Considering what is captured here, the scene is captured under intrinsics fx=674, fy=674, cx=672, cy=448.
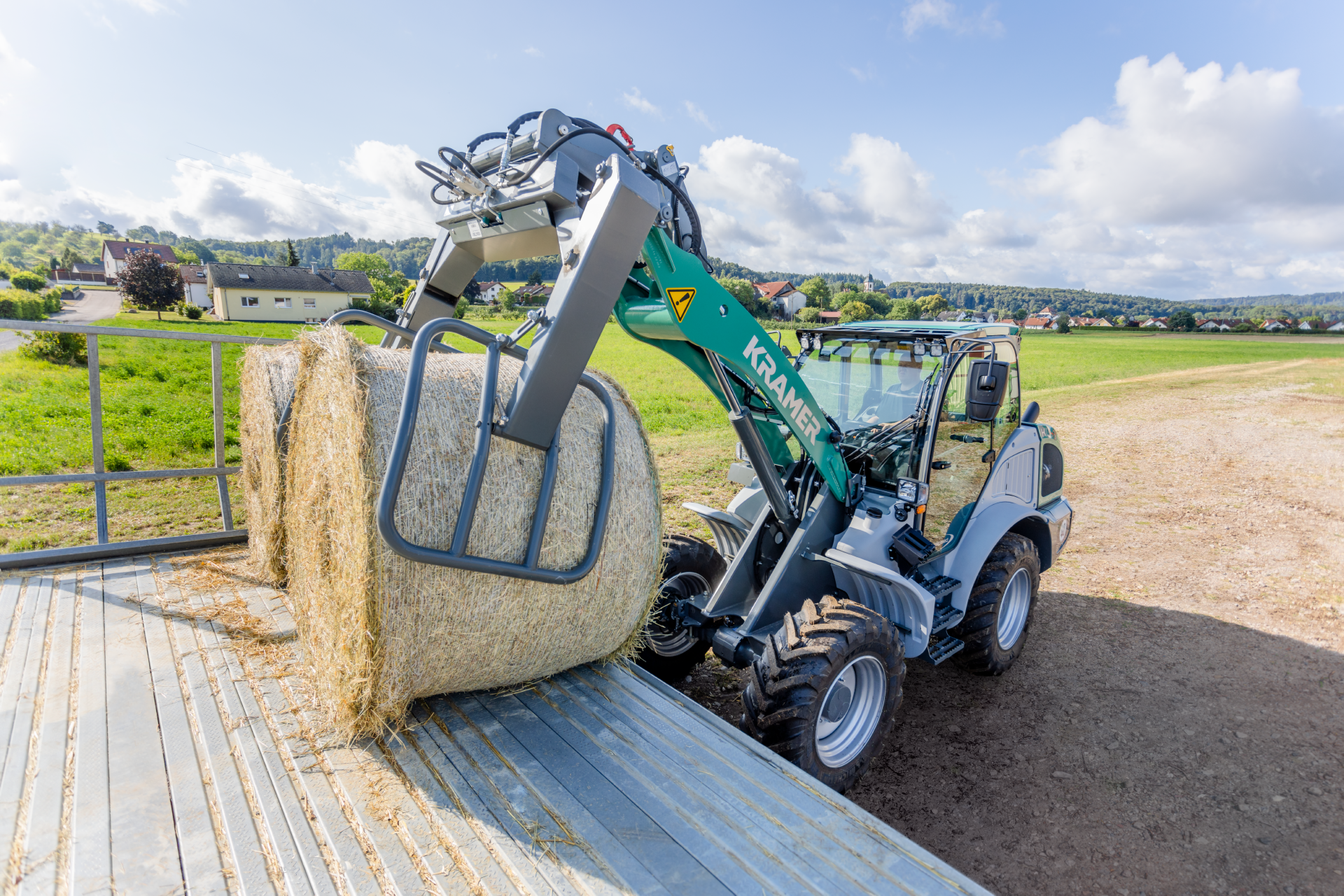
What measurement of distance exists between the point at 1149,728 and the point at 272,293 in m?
52.7

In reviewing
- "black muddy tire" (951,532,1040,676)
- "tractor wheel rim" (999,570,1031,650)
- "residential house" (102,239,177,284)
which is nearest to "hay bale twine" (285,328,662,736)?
"black muddy tire" (951,532,1040,676)

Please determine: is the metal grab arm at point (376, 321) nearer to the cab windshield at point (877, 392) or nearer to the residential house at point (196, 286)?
the cab windshield at point (877, 392)

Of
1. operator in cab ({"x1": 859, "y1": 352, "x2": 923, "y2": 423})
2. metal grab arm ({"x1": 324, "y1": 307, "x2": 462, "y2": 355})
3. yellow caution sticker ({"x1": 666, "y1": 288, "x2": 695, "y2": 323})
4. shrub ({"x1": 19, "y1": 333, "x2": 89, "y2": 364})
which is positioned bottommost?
shrub ({"x1": 19, "y1": 333, "x2": 89, "y2": 364})

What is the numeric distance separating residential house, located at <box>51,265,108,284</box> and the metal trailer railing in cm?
9523

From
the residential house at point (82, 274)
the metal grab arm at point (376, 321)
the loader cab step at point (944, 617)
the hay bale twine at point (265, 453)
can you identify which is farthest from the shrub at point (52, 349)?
the residential house at point (82, 274)

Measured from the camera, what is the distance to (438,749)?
254cm

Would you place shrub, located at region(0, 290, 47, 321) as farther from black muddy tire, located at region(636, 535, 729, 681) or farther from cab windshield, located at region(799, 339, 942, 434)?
cab windshield, located at region(799, 339, 942, 434)

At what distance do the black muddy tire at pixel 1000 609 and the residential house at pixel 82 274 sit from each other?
327 feet

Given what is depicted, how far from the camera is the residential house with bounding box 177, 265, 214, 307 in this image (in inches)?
1945

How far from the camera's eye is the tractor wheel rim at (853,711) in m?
3.63

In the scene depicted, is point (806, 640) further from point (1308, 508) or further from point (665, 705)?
point (1308, 508)

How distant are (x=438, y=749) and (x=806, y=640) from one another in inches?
69.2

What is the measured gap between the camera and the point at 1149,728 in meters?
4.43

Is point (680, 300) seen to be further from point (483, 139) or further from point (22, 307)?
point (22, 307)
